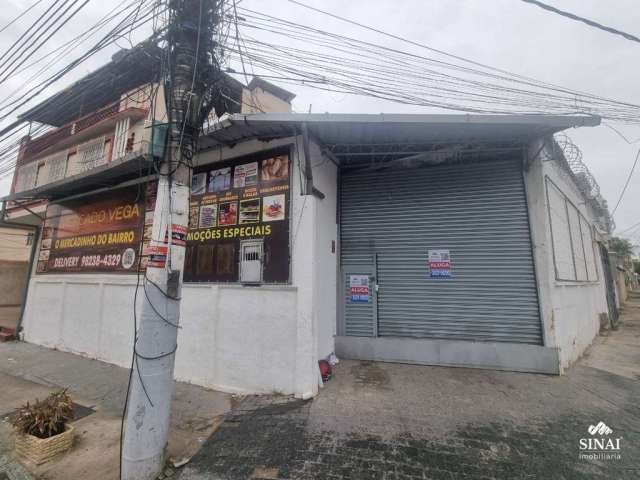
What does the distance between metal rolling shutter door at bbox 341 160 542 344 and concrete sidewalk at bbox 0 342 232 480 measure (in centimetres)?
354

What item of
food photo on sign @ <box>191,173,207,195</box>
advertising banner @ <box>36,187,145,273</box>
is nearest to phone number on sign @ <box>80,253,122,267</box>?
advertising banner @ <box>36,187,145,273</box>

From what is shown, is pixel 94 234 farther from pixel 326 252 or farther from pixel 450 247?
pixel 450 247

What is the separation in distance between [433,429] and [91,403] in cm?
583

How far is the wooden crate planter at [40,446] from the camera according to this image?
3402mm

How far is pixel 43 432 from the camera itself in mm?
3557

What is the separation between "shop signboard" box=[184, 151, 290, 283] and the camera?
223 inches

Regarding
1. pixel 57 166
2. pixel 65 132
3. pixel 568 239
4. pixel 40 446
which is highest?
pixel 65 132

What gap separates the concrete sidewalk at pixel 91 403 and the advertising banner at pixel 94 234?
8.14 ft

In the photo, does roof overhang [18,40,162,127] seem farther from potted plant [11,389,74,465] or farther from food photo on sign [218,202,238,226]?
potted plant [11,389,74,465]

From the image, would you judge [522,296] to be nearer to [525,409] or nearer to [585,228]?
[525,409]

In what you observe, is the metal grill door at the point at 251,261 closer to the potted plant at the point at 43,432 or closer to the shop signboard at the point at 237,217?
the shop signboard at the point at 237,217

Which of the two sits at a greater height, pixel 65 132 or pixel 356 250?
pixel 65 132

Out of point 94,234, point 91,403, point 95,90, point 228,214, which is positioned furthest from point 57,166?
point 91,403

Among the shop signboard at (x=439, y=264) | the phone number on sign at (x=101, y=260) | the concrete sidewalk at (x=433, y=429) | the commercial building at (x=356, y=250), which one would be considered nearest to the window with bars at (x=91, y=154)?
the commercial building at (x=356, y=250)
